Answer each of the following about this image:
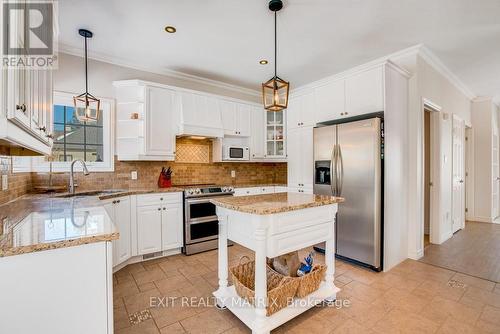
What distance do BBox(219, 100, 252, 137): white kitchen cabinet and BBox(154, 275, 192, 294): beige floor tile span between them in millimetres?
→ 2346

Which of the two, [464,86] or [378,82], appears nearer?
[378,82]

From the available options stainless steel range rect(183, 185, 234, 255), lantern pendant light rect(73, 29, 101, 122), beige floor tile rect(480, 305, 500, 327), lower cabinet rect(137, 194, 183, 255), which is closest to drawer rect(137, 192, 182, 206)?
lower cabinet rect(137, 194, 183, 255)

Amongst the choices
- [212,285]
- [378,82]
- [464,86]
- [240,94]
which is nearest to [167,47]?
[240,94]

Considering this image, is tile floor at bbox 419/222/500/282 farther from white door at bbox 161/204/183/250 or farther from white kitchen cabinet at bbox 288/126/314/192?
white door at bbox 161/204/183/250

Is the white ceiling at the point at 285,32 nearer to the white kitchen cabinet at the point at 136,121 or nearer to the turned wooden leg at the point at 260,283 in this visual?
the white kitchen cabinet at the point at 136,121

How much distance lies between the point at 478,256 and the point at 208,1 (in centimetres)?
450

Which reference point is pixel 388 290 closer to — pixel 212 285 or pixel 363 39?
pixel 212 285

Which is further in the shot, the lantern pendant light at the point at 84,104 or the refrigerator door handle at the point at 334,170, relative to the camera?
the refrigerator door handle at the point at 334,170

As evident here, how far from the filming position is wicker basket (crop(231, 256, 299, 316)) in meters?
1.73

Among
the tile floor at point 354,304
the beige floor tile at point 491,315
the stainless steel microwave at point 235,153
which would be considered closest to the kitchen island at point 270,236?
the tile floor at point 354,304

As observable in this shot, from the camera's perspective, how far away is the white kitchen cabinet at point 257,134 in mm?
4421

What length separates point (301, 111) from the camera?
12.9 ft

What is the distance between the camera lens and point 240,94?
15.2 feet

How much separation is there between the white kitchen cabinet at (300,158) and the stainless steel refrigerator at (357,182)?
1.73ft
